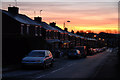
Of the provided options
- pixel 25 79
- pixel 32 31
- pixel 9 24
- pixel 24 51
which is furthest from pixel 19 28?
pixel 25 79

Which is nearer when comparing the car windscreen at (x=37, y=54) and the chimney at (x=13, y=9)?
the car windscreen at (x=37, y=54)

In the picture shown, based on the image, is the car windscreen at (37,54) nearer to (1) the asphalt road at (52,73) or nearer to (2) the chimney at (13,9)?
(1) the asphalt road at (52,73)

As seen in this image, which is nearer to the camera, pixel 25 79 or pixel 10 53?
pixel 25 79

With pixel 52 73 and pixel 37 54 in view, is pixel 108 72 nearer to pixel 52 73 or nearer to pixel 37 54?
pixel 52 73

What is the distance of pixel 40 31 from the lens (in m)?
48.7

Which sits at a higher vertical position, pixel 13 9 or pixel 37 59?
pixel 13 9

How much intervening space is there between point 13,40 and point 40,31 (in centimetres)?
2556

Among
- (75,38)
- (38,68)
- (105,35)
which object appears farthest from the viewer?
(105,35)

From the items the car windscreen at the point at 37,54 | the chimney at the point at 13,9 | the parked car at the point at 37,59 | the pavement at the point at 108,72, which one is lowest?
the pavement at the point at 108,72

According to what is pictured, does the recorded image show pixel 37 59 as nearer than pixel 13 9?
Yes

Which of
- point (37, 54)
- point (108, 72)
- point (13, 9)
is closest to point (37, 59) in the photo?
point (37, 54)

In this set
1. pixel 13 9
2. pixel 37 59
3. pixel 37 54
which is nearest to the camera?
pixel 37 59

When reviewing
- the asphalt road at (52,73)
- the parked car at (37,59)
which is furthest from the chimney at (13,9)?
the asphalt road at (52,73)

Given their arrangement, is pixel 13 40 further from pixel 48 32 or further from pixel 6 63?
pixel 48 32
